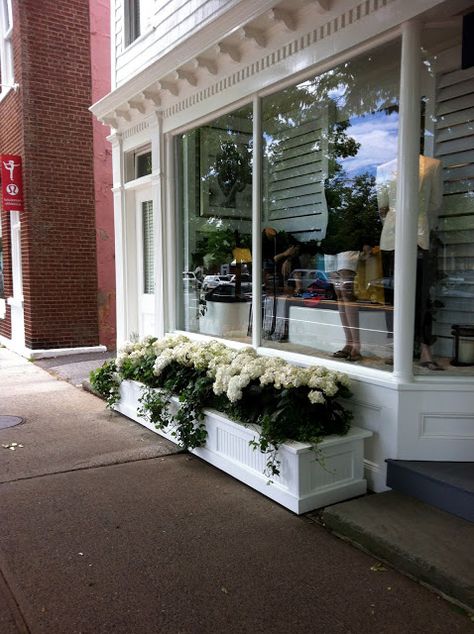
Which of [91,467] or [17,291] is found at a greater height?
[17,291]

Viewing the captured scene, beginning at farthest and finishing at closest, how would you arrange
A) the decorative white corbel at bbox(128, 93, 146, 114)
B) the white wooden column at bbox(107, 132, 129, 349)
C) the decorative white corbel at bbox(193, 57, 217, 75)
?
the white wooden column at bbox(107, 132, 129, 349), the decorative white corbel at bbox(128, 93, 146, 114), the decorative white corbel at bbox(193, 57, 217, 75)

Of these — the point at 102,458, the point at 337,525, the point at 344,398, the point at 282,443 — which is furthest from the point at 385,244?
the point at 102,458

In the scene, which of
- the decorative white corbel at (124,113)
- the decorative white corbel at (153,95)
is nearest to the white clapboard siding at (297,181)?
the decorative white corbel at (153,95)

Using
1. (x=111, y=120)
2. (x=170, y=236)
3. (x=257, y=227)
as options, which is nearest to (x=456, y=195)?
(x=257, y=227)

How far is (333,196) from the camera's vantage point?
5180mm

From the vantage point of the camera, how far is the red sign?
358 inches

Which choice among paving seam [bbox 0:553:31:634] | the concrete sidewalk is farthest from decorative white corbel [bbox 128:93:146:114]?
paving seam [bbox 0:553:31:634]

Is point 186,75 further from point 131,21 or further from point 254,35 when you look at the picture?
point 131,21

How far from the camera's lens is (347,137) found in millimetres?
4980

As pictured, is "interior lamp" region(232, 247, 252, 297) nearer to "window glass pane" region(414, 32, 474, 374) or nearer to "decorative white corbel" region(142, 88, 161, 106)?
"window glass pane" region(414, 32, 474, 374)

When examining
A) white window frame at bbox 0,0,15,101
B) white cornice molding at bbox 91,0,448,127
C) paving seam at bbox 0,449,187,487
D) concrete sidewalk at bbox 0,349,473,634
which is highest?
white window frame at bbox 0,0,15,101

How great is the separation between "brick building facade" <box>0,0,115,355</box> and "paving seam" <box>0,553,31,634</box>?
23.3 ft

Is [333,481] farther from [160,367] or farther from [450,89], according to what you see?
[450,89]

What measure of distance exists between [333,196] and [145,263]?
9.96 feet
